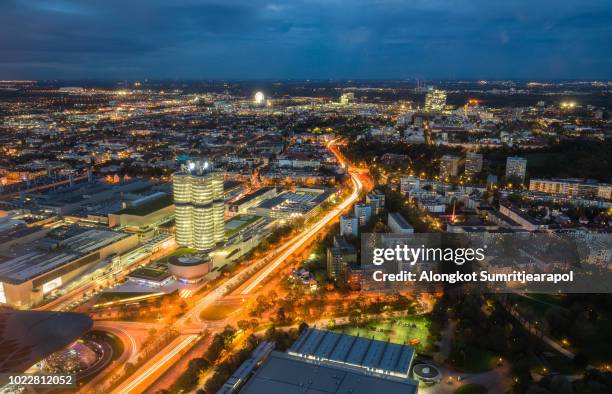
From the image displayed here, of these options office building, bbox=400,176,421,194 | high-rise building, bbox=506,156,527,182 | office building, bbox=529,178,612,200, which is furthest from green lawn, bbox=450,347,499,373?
high-rise building, bbox=506,156,527,182

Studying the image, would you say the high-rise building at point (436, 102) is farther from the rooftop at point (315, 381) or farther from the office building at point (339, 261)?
the rooftop at point (315, 381)

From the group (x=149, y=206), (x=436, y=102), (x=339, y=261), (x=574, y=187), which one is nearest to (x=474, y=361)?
(x=339, y=261)

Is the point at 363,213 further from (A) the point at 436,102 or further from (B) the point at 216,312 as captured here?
(A) the point at 436,102

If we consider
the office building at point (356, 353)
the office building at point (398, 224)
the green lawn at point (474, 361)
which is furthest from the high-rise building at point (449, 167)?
the office building at point (356, 353)

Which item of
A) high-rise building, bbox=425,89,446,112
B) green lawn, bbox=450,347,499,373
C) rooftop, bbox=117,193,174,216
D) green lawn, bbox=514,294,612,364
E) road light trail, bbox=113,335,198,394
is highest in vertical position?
high-rise building, bbox=425,89,446,112

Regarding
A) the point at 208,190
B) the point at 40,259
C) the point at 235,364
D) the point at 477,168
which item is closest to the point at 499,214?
the point at 477,168

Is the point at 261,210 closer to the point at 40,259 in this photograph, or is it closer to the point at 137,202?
the point at 137,202

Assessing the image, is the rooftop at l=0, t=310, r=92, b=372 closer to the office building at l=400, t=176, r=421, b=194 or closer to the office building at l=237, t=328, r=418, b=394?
the office building at l=237, t=328, r=418, b=394
